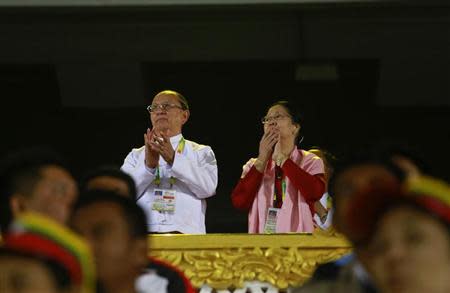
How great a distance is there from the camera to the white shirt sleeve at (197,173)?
17.5 ft

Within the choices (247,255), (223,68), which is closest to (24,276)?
(247,255)

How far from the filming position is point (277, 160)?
5.38 metres

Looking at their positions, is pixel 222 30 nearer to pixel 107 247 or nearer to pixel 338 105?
pixel 338 105

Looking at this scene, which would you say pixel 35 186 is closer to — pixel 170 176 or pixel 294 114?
pixel 170 176

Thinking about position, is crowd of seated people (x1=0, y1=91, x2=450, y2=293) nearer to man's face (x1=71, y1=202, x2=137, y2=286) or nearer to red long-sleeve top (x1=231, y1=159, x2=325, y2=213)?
man's face (x1=71, y1=202, x2=137, y2=286)

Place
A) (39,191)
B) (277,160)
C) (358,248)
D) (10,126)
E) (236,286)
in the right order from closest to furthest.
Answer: (358,248)
(39,191)
(236,286)
(277,160)
(10,126)

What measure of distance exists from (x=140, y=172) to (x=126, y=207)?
2.36 m

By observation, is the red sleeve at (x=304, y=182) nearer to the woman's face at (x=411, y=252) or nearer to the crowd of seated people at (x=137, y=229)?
the crowd of seated people at (x=137, y=229)

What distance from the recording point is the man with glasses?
17.4 feet

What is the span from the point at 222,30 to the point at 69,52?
0.87 metres

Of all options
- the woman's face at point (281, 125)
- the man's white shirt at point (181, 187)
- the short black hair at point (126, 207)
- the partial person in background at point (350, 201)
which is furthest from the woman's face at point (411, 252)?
the woman's face at point (281, 125)

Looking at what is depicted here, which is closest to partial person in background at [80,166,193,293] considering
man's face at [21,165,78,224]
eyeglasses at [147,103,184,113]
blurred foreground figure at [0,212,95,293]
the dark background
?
man's face at [21,165,78,224]

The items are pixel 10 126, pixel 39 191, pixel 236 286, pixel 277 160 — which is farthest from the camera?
pixel 10 126

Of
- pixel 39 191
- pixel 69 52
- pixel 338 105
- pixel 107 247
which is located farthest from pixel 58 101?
pixel 107 247
